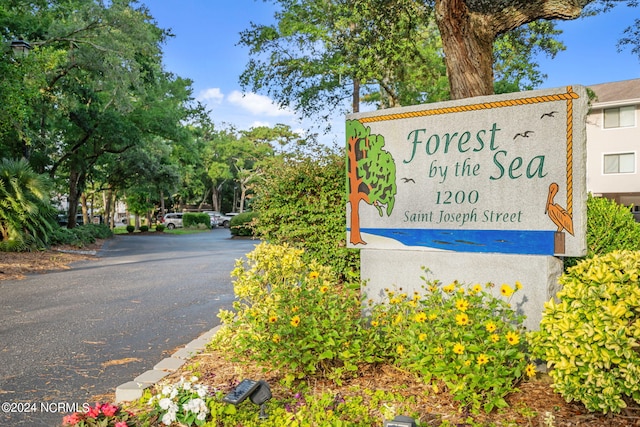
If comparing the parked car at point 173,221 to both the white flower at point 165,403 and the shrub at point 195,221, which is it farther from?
the white flower at point 165,403

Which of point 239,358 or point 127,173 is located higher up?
point 127,173

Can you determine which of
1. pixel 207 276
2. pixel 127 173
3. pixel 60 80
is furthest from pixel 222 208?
pixel 207 276

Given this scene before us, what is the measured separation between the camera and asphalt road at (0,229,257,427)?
3.82 meters

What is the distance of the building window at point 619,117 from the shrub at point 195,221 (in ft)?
104

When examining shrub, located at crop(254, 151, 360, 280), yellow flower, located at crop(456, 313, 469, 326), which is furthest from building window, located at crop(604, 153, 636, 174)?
yellow flower, located at crop(456, 313, 469, 326)

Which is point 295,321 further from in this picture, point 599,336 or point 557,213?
point 557,213

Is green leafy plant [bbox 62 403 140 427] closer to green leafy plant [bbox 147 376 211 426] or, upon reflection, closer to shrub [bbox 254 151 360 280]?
green leafy plant [bbox 147 376 211 426]

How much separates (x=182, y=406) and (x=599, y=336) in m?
2.52

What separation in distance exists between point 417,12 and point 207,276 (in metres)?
7.92

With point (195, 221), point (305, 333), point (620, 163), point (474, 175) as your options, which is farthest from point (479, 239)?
point (195, 221)

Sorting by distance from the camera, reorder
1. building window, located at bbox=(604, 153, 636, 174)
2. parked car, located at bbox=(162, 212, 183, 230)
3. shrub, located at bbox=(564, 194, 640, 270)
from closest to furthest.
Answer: shrub, located at bbox=(564, 194, 640, 270) → building window, located at bbox=(604, 153, 636, 174) → parked car, located at bbox=(162, 212, 183, 230)

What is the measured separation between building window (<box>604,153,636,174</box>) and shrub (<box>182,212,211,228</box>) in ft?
103

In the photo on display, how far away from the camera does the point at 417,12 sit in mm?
11008

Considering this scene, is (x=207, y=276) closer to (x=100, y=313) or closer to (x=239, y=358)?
(x=100, y=313)
